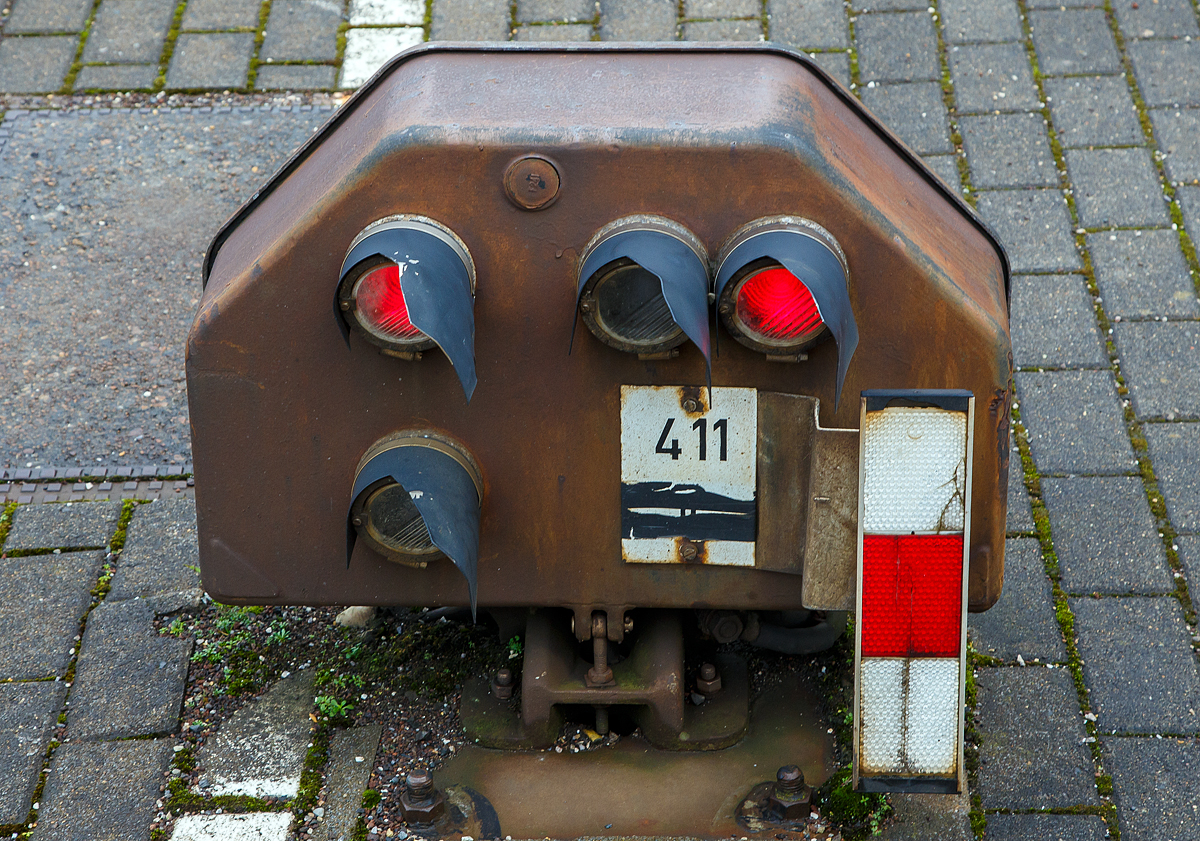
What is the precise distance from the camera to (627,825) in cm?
278

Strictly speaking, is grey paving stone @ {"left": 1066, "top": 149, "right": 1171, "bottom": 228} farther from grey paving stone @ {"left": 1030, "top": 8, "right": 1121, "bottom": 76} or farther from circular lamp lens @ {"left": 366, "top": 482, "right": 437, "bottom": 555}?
circular lamp lens @ {"left": 366, "top": 482, "right": 437, "bottom": 555}

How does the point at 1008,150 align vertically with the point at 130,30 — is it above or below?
below


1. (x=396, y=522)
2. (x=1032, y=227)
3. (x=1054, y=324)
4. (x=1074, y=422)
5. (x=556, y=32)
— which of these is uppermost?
(x=556, y=32)

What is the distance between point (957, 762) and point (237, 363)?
5.38ft

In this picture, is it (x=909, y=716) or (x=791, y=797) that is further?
(x=791, y=797)

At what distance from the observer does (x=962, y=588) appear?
8.22 feet

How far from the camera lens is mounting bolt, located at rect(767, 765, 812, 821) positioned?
9.04 feet

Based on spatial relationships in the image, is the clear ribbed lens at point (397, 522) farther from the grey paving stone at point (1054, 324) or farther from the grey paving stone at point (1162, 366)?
the grey paving stone at point (1162, 366)

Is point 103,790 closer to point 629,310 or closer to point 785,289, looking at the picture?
point 629,310

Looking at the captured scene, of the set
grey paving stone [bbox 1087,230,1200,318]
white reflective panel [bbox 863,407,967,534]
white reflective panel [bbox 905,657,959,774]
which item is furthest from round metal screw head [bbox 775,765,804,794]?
grey paving stone [bbox 1087,230,1200,318]

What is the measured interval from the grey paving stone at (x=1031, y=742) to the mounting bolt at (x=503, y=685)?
1093 millimetres

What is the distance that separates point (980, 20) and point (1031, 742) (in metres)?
3.50

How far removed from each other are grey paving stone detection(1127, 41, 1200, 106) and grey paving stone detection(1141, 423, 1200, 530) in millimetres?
1780

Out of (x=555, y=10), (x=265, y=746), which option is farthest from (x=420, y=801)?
(x=555, y=10)
